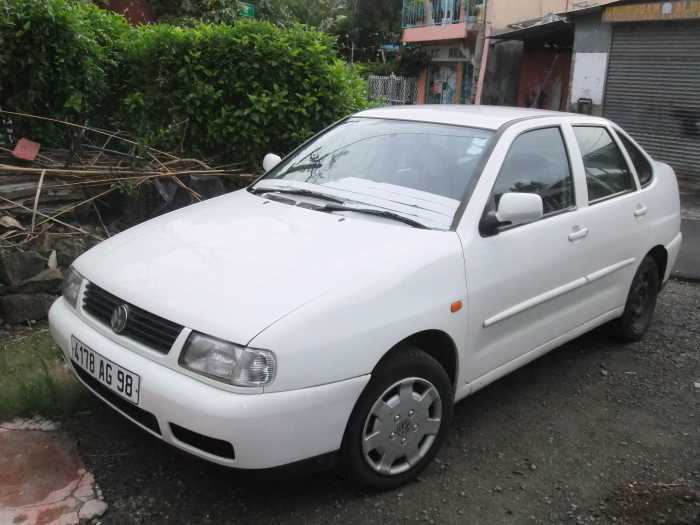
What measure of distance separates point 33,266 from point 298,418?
2.95 meters

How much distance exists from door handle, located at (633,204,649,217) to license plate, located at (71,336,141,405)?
10.8 feet

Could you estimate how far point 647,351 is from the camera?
186 inches

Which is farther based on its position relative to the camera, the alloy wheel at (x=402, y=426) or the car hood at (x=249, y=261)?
the alloy wheel at (x=402, y=426)

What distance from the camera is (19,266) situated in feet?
14.8

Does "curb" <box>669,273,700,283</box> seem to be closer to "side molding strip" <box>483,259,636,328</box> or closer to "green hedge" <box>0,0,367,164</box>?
"side molding strip" <box>483,259,636,328</box>

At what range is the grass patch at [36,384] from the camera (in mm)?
3457

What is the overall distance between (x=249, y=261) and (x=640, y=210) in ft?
9.26

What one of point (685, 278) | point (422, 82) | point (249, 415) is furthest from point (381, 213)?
point (422, 82)

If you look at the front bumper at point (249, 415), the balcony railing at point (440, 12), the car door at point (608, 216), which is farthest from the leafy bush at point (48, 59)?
the balcony railing at point (440, 12)

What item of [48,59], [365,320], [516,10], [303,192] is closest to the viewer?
[365,320]

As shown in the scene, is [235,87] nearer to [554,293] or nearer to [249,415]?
[554,293]

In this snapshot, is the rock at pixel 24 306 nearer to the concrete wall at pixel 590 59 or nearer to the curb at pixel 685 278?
the curb at pixel 685 278

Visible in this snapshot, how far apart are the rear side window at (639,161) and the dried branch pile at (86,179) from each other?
3.21 metres

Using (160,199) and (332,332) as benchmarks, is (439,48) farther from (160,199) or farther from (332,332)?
(332,332)
